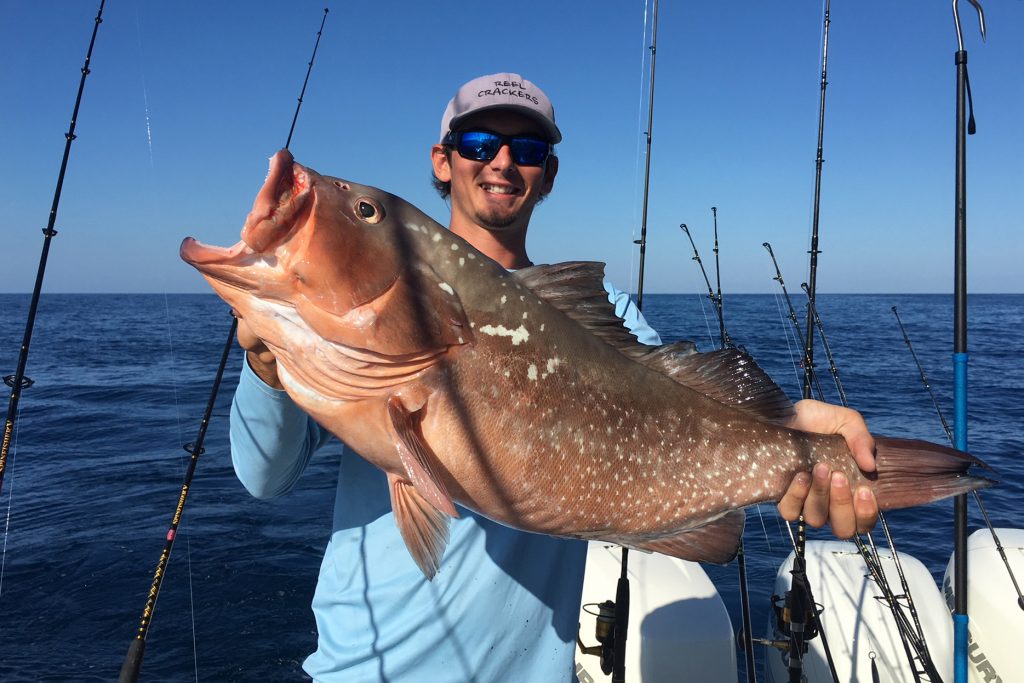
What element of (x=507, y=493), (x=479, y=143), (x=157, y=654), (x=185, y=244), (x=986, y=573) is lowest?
(x=157, y=654)

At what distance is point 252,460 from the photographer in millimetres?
2162

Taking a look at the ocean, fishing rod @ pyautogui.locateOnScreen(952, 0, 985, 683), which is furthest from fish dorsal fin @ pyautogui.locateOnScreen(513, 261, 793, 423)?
the ocean

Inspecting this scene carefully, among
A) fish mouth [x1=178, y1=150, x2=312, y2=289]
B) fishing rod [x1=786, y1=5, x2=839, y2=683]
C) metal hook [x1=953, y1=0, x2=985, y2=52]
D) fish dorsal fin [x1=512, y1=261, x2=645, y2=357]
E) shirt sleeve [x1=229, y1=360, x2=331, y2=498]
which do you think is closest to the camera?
fish mouth [x1=178, y1=150, x2=312, y2=289]

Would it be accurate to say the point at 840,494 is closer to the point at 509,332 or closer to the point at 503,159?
the point at 509,332

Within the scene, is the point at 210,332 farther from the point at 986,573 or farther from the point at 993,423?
the point at 986,573

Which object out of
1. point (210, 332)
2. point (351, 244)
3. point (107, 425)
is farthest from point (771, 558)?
point (210, 332)

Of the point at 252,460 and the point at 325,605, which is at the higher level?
the point at 252,460

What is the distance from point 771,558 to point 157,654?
770 cm

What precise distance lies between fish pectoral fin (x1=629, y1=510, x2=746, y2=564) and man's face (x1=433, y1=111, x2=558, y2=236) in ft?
4.82

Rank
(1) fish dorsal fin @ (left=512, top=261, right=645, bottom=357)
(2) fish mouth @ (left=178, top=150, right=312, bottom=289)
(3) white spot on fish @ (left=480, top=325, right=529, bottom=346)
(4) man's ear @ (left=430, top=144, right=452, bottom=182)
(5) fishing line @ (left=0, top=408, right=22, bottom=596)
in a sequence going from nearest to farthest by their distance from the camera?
1. (2) fish mouth @ (left=178, top=150, right=312, bottom=289)
2. (3) white spot on fish @ (left=480, top=325, right=529, bottom=346)
3. (1) fish dorsal fin @ (left=512, top=261, right=645, bottom=357)
4. (4) man's ear @ (left=430, top=144, right=452, bottom=182)
5. (5) fishing line @ (left=0, top=408, right=22, bottom=596)

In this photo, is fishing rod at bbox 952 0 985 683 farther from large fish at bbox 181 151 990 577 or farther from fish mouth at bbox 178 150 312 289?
fish mouth at bbox 178 150 312 289

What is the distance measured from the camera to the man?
7.13 feet

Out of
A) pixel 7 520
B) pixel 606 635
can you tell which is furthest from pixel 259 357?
pixel 7 520

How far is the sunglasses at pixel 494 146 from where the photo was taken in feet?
9.53
